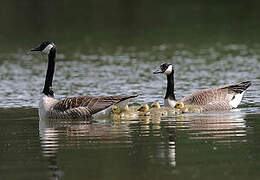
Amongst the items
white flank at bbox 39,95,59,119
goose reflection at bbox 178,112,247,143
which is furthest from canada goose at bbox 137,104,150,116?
white flank at bbox 39,95,59,119

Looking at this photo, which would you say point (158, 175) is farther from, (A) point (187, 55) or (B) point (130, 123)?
(A) point (187, 55)

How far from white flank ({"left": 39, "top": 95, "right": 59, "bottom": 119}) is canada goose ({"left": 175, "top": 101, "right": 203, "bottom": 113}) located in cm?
255

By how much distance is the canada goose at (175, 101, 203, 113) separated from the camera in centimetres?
1585

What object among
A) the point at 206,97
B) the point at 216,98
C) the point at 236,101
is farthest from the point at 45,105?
the point at 236,101

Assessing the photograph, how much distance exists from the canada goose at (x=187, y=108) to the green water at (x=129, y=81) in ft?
1.29

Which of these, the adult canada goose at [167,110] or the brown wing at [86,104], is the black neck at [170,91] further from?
the brown wing at [86,104]

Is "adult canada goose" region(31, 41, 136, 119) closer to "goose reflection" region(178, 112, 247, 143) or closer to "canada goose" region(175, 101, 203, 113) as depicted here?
"canada goose" region(175, 101, 203, 113)

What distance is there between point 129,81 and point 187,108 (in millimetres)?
5925

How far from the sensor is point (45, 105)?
15.7m

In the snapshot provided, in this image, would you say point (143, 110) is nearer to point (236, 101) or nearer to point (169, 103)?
point (169, 103)

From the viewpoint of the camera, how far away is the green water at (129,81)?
10.5 meters

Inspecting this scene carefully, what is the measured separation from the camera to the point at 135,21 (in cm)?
4144

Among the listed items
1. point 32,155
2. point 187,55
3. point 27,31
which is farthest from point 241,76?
point 27,31

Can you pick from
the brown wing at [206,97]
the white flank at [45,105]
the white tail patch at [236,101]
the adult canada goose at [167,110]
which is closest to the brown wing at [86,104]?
the white flank at [45,105]
